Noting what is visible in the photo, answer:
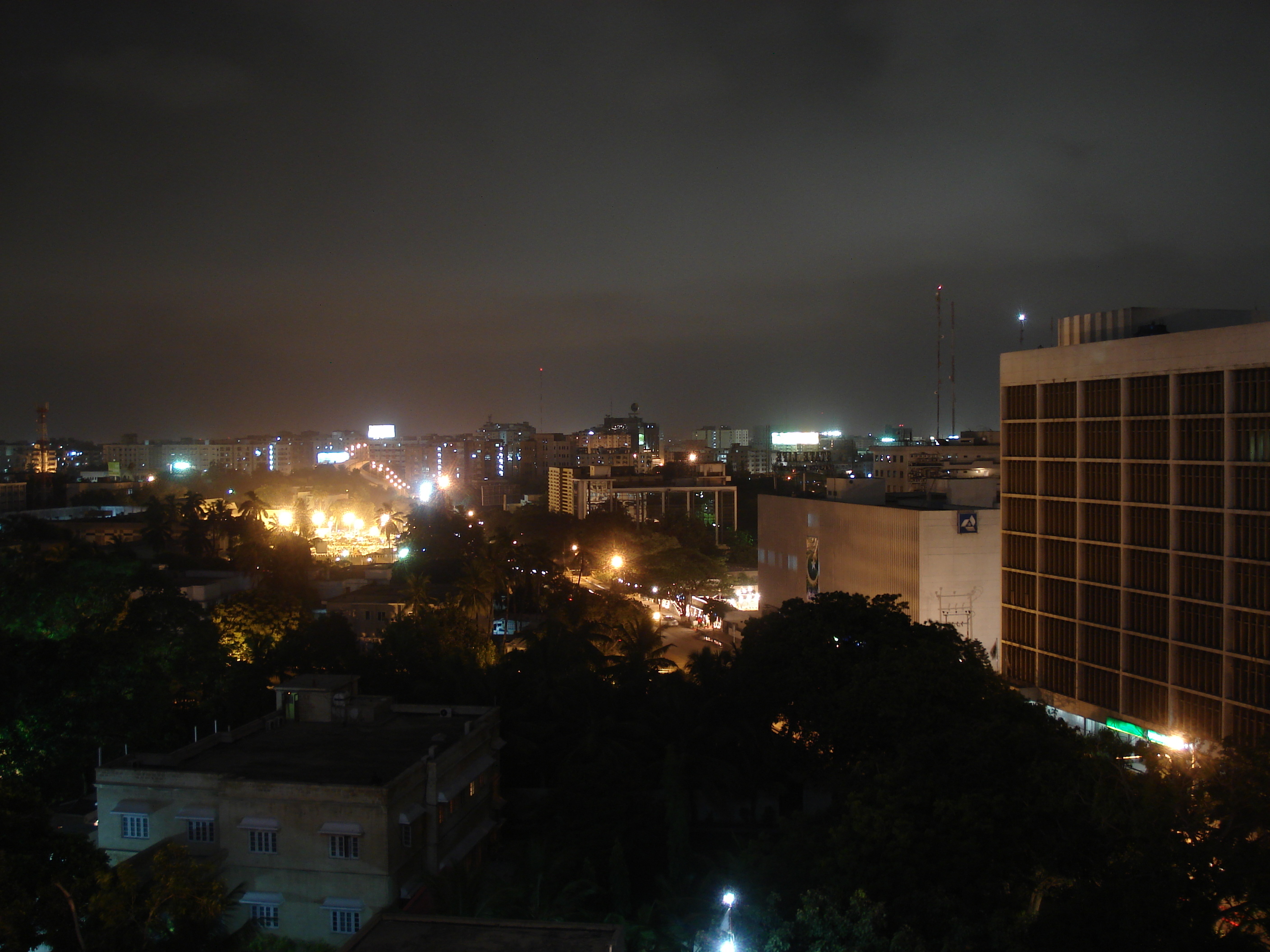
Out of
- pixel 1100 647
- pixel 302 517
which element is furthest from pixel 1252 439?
pixel 302 517

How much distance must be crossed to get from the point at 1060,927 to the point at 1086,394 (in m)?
17.7

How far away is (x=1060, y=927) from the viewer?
11.0 metres

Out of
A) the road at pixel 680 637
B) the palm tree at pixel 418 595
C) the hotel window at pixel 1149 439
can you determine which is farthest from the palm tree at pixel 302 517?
the hotel window at pixel 1149 439

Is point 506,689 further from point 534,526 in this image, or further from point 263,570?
point 534,526

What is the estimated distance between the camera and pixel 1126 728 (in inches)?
946

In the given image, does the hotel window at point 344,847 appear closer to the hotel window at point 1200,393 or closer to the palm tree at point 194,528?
the hotel window at point 1200,393

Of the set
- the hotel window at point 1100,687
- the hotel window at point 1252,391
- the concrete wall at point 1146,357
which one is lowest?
the hotel window at point 1100,687

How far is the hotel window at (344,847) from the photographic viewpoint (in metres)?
14.6

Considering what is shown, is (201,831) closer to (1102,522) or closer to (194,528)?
(1102,522)

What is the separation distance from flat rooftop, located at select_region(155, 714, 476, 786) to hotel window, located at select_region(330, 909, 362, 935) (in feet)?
6.38

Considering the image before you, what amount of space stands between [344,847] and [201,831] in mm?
2648

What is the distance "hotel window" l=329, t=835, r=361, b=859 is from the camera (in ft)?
47.8

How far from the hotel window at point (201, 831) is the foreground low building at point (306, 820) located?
0.05 ft

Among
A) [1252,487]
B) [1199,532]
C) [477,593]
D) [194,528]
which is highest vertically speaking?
[1252,487]
